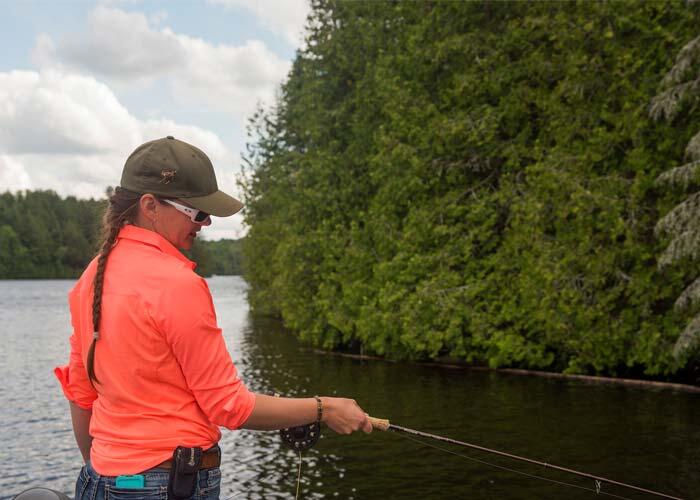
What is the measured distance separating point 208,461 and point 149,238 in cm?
88

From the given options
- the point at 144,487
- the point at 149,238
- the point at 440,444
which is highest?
the point at 149,238

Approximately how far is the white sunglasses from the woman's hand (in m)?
0.91

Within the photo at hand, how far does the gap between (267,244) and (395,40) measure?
2103cm

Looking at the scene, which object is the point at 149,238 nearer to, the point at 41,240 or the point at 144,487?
the point at 144,487

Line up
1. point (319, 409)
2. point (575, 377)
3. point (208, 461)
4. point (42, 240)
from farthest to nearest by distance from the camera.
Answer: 1. point (42, 240)
2. point (575, 377)
3. point (319, 409)
4. point (208, 461)

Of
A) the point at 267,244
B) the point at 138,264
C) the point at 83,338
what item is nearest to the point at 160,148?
the point at 138,264

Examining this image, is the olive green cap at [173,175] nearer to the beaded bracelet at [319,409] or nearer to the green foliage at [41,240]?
the beaded bracelet at [319,409]

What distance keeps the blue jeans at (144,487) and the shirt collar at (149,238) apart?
2.59 ft

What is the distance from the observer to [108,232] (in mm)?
2939

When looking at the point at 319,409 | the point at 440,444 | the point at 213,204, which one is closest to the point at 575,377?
the point at 440,444

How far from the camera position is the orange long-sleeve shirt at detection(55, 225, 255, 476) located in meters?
2.63

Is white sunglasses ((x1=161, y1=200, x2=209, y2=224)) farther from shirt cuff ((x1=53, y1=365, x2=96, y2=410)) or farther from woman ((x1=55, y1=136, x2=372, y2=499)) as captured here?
shirt cuff ((x1=53, y1=365, x2=96, y2=410))

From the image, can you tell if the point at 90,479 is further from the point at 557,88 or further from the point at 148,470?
the point at 557,88

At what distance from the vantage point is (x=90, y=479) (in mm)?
2889
